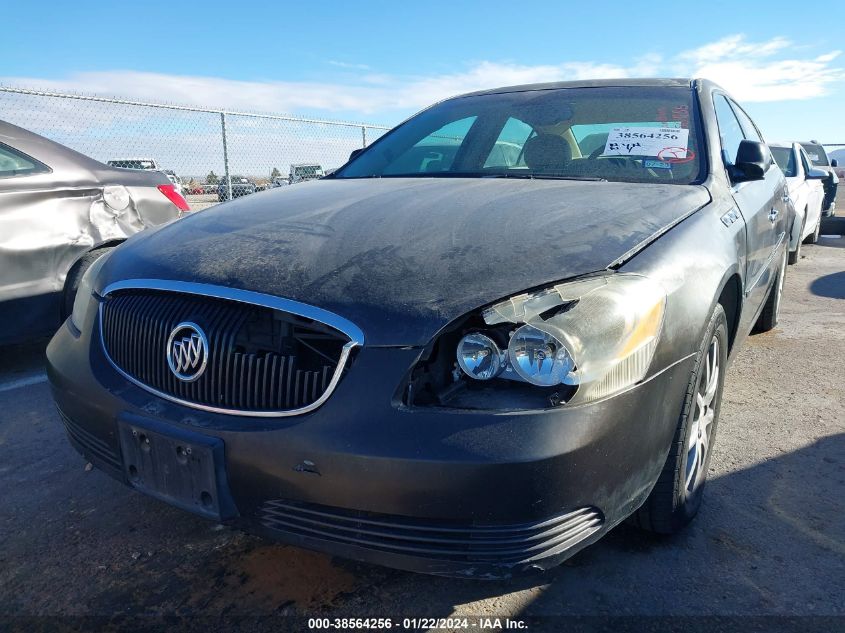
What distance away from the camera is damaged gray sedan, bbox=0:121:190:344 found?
3.85 m

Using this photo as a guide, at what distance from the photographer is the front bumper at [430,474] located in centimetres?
152

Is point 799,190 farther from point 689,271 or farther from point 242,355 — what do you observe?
point 242,355

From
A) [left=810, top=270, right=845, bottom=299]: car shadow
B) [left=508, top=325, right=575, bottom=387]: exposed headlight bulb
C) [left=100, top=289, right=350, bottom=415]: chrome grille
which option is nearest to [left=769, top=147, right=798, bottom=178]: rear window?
[left=810, top=270, right=845, bottom=299]: car shadow

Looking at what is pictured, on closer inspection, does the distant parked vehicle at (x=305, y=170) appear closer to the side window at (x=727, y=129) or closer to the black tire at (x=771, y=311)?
the black tire at (x=771, y=311)

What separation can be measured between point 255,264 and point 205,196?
23.5 feet

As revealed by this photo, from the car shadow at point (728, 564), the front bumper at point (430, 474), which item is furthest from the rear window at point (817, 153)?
the front bumper at point (430, 474)

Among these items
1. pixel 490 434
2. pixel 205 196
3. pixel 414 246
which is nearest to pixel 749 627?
pixel 490 434

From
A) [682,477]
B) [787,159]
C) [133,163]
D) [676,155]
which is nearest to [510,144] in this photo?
[676,155]

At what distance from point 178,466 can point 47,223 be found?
286cm

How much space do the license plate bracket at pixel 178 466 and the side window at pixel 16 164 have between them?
9.05 ft

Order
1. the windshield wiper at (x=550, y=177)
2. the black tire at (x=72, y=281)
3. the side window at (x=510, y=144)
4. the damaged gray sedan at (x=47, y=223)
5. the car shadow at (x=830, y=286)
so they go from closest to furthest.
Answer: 1. the windshield wiper at (x=550, y=177)
2. the side window at (x=510, y=144)
3. the damaged gray sedan at (x=47, y=223)
4. the black tire at (x=72, y=281)
5. the car shadow at (x=830, y=286)

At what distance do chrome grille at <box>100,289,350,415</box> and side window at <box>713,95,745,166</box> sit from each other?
2076 mm

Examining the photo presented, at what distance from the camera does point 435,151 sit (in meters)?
3.26

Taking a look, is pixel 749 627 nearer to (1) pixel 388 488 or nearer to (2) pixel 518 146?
(1) pixel 388 488
